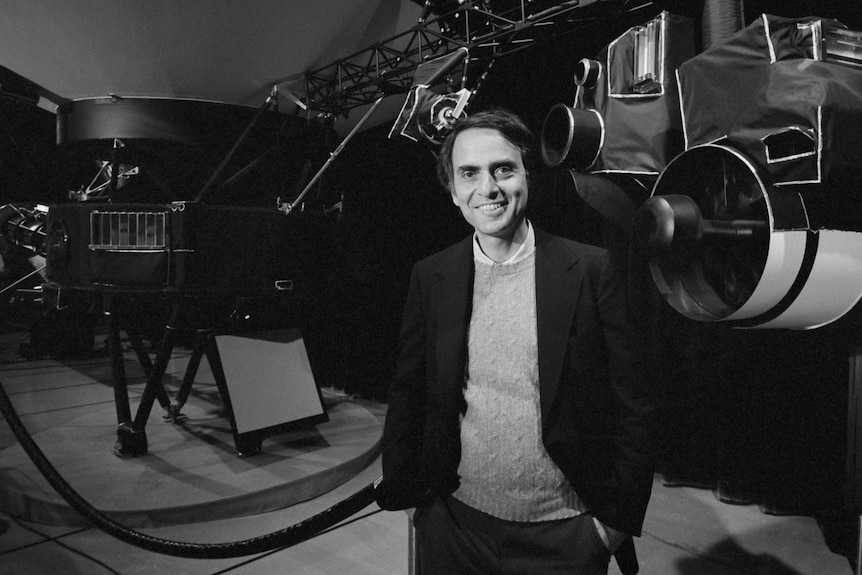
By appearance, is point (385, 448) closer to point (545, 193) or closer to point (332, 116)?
point (545, 193)

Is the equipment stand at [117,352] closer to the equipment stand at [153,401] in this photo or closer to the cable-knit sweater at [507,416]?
the equipment stand at [153,401]

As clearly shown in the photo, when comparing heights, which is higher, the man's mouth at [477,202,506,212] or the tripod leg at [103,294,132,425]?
the man's mouth at [477,202,506,212]

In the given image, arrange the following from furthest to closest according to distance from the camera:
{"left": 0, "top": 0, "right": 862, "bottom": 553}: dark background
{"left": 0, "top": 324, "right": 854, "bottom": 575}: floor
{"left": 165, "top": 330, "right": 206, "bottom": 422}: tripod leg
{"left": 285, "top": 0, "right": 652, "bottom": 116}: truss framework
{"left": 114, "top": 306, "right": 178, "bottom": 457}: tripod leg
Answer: {"left": 165, "top": 330, "right": 206, "bottom": 422}: tripod leg, {"left": 114, "top": 306, "right": 178, "bottom": 457}: tripod leg, {"left": 0, "top": 0, "right": 862, "bottom": 553}: dark background, {"left": 285, "top": 0, "right": 652, "bottom": 116}: truss framework, {"left": 0, "top": 324, "right": 854, "bottom": 575}: floor

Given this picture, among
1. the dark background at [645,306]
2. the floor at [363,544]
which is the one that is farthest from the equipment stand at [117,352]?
the dark background at [645,306]

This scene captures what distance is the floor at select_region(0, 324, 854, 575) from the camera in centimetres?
241

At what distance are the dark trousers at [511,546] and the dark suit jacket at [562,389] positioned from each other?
69 mm

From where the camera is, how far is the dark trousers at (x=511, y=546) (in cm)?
130

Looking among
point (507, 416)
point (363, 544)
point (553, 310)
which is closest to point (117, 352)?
point (363, 544)

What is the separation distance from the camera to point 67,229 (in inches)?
121

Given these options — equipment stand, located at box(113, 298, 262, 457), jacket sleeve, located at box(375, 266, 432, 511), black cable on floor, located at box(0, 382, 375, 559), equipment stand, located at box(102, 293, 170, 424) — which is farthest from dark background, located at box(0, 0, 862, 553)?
black cable on floor, located at box(0, 382, 375, 559)

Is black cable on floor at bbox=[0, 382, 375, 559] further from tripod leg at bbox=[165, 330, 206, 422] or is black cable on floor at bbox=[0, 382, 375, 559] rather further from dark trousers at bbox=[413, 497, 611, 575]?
tripod leg at bbox=[165, 330, 206, 422]

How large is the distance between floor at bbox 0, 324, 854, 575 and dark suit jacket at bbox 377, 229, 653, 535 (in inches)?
48.7

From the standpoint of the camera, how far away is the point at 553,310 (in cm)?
133

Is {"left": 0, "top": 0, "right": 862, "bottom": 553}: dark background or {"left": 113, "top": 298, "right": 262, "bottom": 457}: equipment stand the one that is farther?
{"left": 113, "top": 298, "right": 262, "bottom": 457}: equipment stand
